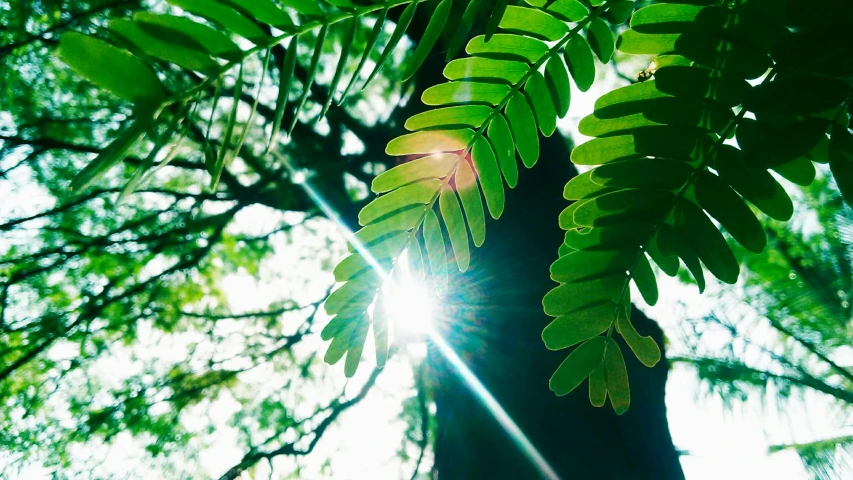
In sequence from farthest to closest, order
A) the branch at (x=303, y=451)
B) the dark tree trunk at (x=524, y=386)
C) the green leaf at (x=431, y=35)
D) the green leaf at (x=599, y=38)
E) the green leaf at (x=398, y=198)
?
the branch at (x=303, y=451), the dark tree trunk at (x=524, y=386), the green leaf at (x=398, y=198), the green leaf at (x=599, y=38), the green leaf at (x=431, y=35)

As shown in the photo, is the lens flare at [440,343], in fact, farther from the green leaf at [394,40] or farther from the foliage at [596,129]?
the green leaf at [394,40]

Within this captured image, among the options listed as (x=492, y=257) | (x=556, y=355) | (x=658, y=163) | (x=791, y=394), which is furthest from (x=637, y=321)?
(x=658, y=163)

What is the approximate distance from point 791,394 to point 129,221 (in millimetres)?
4011

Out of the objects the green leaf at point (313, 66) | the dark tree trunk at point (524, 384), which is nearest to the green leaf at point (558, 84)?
the green leaf at point (313, 66)

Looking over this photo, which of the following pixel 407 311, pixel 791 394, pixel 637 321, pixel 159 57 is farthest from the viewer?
pixel 791 394

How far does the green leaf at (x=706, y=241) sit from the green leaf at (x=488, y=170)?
0.81 feet

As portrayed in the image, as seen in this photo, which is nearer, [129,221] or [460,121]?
[460,121]

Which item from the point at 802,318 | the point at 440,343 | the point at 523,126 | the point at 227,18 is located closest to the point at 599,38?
the point at 523,126

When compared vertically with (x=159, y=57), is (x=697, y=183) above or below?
below

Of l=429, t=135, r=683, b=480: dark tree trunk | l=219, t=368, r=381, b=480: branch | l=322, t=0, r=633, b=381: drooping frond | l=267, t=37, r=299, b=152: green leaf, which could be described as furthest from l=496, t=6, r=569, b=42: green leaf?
l=219, t=368, r=381, b=480: branch

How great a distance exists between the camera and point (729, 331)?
9.03 ft

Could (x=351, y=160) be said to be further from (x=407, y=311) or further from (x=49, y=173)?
(x=407, y=311)

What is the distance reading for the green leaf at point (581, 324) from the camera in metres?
0.70

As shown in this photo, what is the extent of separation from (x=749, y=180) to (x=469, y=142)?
1.17 feet
